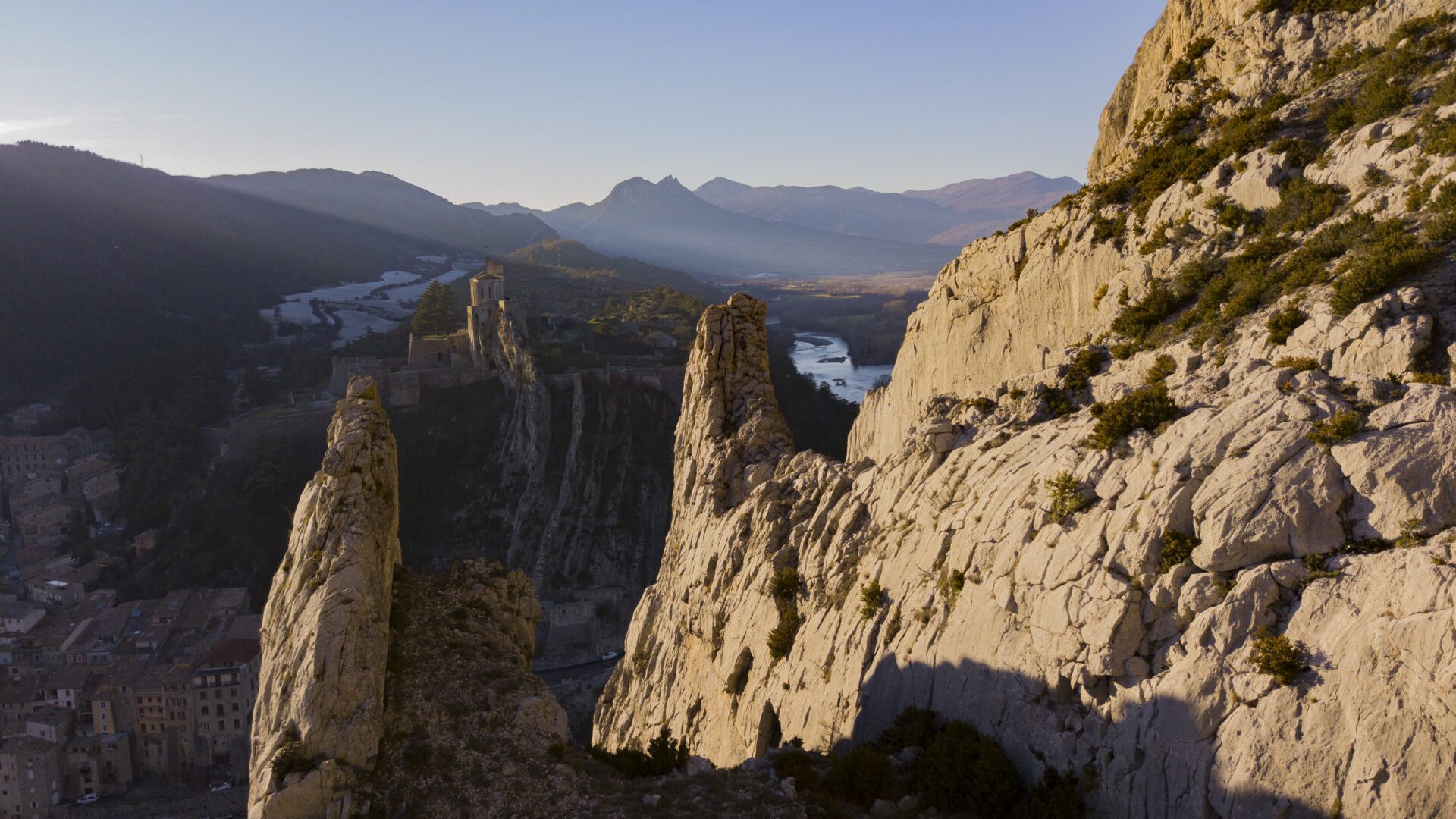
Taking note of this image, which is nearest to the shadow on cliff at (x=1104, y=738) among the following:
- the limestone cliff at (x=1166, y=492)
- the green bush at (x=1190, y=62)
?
the limestone cliff at (x=1166, y=492)

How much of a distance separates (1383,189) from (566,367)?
64.7 metres

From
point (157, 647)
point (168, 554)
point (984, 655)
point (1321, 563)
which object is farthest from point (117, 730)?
point (1321, 563)

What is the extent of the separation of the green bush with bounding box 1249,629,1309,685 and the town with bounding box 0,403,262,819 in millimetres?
59039

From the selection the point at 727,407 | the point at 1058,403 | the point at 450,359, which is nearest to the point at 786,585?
the point at 1058,403

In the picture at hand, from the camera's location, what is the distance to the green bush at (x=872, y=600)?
14.2 m

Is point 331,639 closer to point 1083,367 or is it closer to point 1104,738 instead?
point 1104,738

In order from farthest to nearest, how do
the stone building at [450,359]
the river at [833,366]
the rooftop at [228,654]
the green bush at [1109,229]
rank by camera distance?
the river at [833,366] < the stone building at [450,359] < the rooftop at [228,654] < the green bush at [1109,229]

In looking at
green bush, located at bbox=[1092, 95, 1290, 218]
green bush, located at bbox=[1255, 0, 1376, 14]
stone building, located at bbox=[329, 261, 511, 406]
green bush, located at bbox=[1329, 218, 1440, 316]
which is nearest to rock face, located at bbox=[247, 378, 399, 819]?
green bush, located at bbox=[1329, 218, 1440, 316]

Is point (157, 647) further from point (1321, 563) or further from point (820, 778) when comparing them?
point (1321, 563)

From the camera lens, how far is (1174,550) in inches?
397

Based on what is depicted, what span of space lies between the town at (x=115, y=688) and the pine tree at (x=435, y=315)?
28459 mm

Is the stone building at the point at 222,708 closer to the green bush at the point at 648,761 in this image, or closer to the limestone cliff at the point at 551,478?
the limestone cliff at the point at 551,478

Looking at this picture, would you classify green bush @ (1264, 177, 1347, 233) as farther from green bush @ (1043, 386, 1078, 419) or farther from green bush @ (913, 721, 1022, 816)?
green bush @ (913, 721, 1022, 816)

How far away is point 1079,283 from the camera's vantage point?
1880 cm
